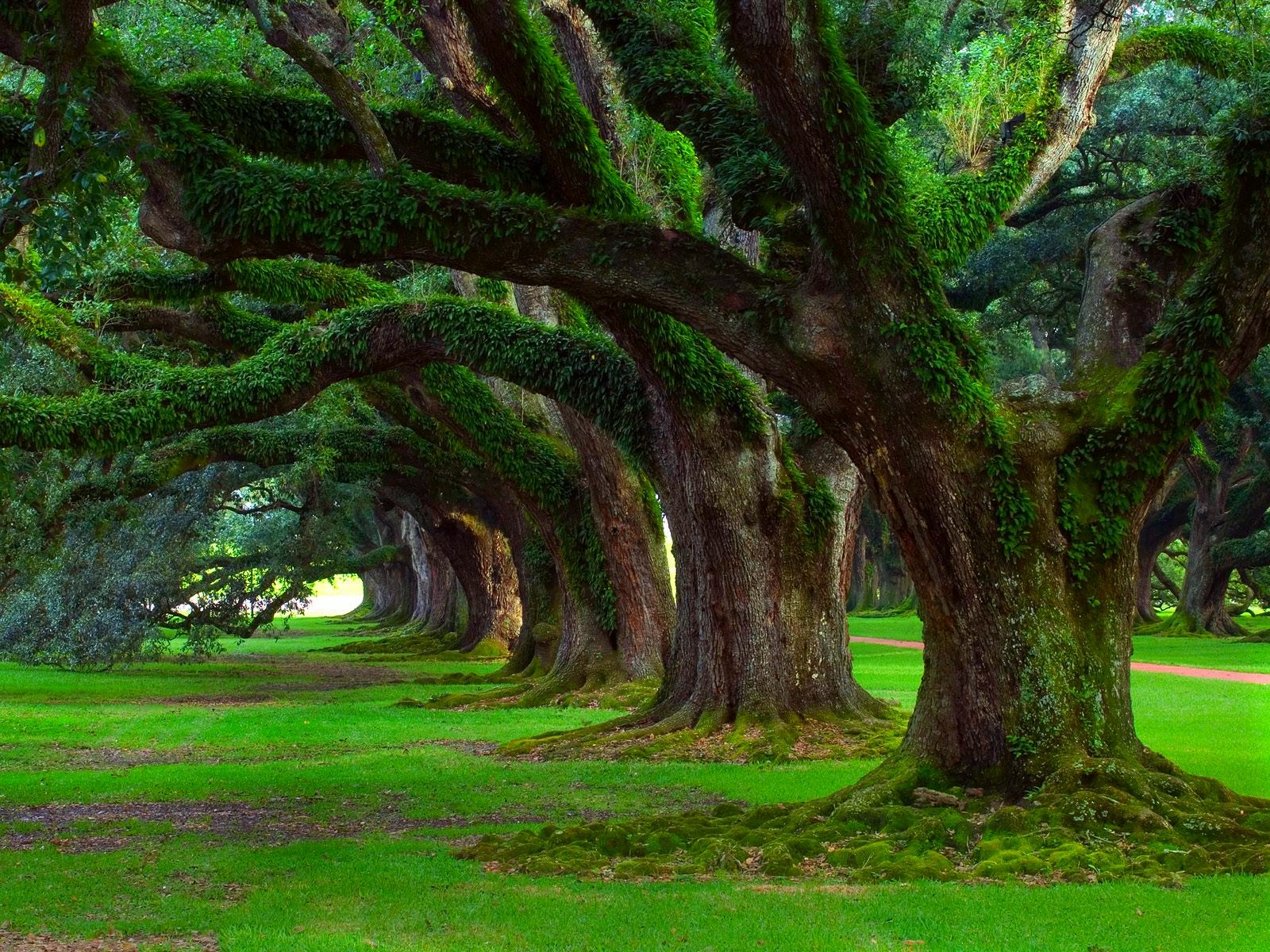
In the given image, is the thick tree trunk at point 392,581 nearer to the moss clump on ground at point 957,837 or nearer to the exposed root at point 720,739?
the exposed root at point 720,739

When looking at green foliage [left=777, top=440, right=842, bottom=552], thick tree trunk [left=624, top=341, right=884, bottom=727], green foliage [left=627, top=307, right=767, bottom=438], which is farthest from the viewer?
green foliage [left=777, top=440, right=842, bottom=552]

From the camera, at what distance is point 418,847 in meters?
8.34

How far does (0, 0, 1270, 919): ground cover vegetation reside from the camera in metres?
8.01

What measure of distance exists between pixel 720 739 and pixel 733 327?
5.53 meters

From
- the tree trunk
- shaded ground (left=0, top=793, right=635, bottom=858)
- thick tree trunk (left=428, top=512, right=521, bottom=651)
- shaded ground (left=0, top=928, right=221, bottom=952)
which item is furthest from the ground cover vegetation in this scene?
thick tree trunk (left=428, top=512, right=521, bottom=651)

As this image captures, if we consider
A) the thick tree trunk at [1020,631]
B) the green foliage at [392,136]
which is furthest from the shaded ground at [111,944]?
the green foliage at [392,136]

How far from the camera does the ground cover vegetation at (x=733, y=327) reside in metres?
8.01

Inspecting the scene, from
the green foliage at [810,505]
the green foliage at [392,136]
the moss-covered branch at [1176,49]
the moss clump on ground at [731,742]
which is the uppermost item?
the moss-covered branch at [1176,49]

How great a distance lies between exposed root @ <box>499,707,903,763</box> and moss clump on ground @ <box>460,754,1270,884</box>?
144 inches

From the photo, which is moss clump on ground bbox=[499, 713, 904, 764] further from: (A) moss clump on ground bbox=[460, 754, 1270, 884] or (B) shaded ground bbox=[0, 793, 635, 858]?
(A) moss clump on ground bbox=[460, 754, 1270, 884]

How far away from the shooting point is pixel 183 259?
17.5 metres

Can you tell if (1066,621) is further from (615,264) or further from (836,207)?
(615,264)

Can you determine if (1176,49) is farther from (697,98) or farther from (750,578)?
(750,578)

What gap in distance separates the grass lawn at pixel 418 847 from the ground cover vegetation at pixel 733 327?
0.63 meters
